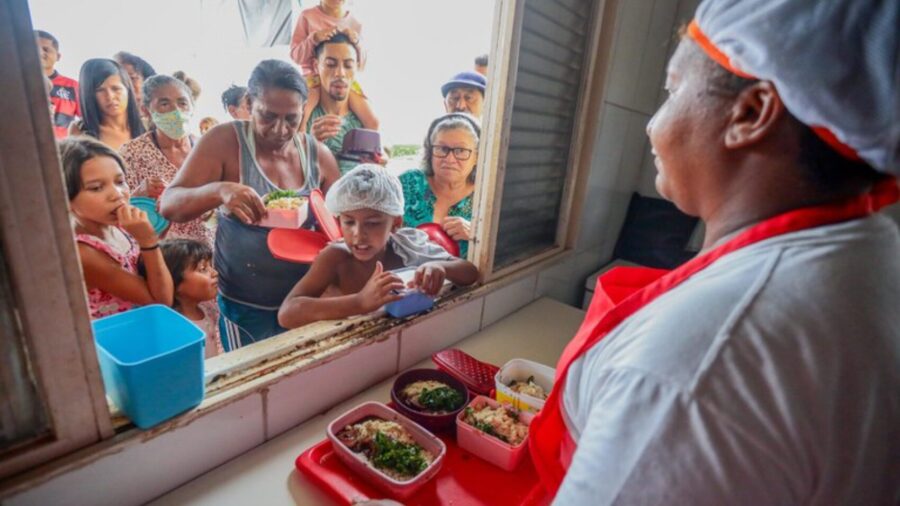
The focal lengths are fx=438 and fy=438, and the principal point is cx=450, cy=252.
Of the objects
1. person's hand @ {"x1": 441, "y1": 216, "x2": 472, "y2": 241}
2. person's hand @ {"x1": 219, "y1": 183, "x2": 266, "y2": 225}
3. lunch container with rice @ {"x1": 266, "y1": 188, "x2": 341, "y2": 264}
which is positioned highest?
person's hand @ {"x1": 219, "y1": 183, "x2": 266, "y2": 225}

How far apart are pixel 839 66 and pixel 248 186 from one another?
1703 millimetres

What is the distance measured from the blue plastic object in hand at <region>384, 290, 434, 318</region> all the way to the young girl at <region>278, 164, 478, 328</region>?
3cm

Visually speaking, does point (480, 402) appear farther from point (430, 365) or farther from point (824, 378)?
point (824, 378)

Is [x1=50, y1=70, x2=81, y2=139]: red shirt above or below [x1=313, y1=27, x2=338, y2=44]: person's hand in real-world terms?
below

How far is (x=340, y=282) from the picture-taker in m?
1.56

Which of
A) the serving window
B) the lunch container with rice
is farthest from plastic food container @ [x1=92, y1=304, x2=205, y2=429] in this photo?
the lunch container with rice

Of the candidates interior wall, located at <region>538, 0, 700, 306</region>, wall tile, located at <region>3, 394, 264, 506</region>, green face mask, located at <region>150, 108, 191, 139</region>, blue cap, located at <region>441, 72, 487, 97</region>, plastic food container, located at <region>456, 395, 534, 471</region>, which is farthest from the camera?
blue cap, located at <region>441, 72, 487, 97</region>

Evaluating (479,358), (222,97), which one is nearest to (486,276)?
(479,358)

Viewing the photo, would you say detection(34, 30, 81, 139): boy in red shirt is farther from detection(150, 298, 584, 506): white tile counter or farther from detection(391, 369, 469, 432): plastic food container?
detection(391, 369, 469, 432): plastic food container

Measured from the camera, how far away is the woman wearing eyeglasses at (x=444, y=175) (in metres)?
2.01

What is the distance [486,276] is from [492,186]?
0.31 m

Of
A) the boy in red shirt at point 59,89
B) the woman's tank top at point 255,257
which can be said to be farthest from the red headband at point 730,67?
the boy in red shirt at point 59,89

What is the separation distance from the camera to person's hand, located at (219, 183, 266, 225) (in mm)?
1636

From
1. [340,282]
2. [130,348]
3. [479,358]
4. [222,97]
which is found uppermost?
[222,97]
